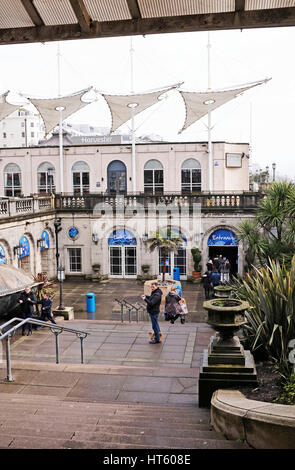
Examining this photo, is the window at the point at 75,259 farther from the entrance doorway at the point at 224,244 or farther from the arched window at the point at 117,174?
the entrance doorway at the point at 224,244

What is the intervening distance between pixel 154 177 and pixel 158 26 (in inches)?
1082

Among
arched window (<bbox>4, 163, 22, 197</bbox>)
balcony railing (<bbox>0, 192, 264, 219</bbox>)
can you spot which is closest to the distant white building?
arched window (<bbox>4, 163, 22, 197</bbox>)

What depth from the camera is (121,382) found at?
8.20 m

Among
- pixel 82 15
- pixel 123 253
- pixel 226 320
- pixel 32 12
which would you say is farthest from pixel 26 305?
pixel 123 253

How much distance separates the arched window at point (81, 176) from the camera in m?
33.6

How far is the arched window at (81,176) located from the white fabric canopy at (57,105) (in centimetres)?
437

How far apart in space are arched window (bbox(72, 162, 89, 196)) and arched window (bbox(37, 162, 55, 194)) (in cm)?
166

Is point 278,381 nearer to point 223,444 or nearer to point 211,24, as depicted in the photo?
point 223,444

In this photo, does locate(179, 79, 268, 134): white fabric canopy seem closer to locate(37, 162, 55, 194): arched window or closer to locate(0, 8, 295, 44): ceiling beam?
locate(37, 162, 55, 194): arched window

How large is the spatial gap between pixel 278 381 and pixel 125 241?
21771 millimetres

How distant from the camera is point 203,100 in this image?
3331 cm

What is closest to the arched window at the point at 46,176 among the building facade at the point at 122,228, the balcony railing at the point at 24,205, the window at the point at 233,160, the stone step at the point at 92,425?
the building facade at the point at 122,228

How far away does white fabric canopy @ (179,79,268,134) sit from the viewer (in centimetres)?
3228

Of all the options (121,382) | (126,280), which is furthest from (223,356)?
(126,280)
